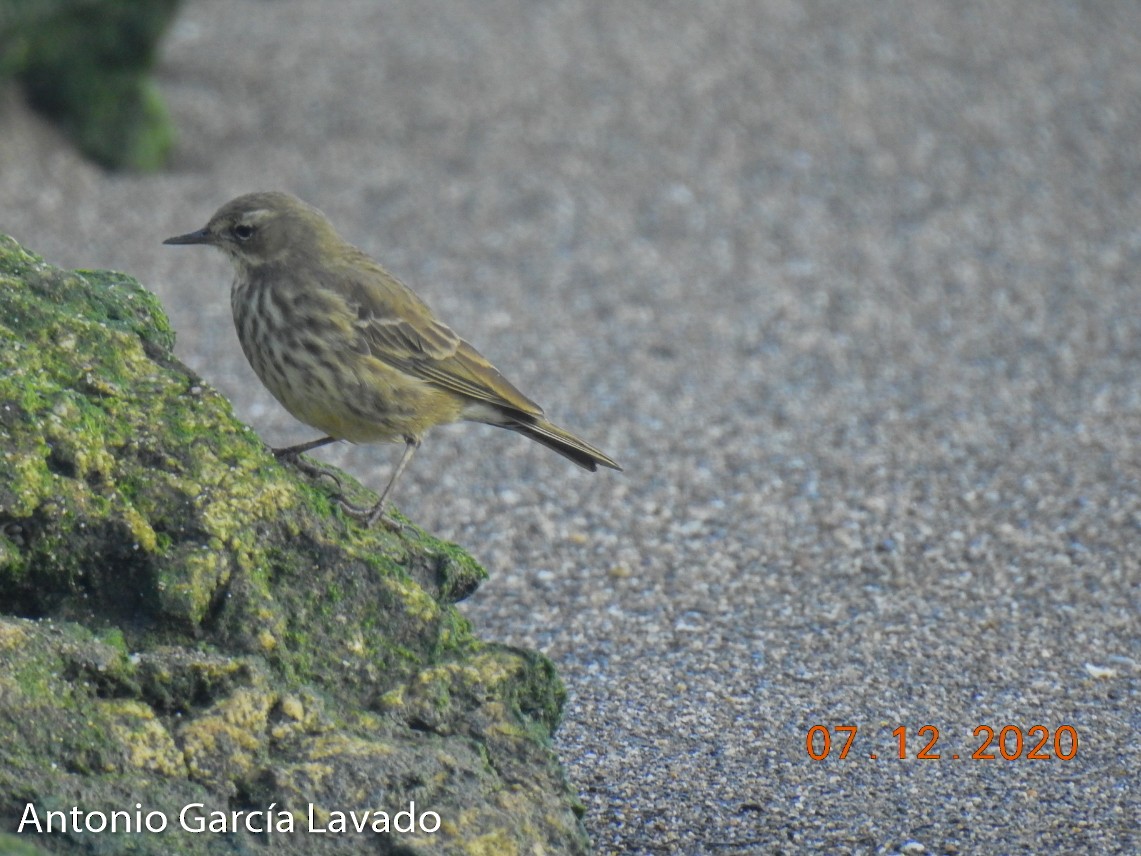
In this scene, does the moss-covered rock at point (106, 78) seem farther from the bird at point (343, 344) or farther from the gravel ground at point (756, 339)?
the bird at point (343, 344)

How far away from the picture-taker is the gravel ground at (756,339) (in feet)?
17.6

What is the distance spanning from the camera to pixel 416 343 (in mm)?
5836

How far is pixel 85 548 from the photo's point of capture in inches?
157

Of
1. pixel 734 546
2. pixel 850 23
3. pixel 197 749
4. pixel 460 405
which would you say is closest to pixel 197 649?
pixel 197 749

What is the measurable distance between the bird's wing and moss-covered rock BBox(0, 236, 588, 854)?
4.15 ft

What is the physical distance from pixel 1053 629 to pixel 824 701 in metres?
1.24

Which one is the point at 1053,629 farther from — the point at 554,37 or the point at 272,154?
the point at 554,37

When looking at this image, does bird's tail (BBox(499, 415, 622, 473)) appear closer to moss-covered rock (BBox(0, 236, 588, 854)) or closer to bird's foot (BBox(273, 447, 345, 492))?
bird's foot (BBox(273, 447, 345, 492))

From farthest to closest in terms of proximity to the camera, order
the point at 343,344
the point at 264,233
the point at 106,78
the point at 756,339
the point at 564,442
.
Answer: the point at 106,78
the point at 756,339
the point at 264,233
the point at 564,442
the point at 343,344

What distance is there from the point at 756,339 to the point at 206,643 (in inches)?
249

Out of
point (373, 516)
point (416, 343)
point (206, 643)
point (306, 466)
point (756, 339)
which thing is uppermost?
point (756, 339)
